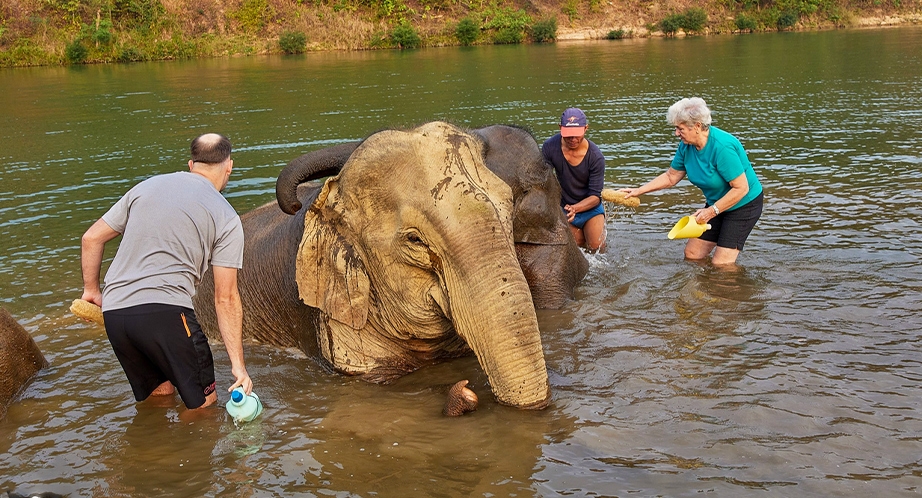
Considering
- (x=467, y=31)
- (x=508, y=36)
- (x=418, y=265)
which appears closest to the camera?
(x=418, y=265)

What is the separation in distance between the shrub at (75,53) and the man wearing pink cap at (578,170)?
44554 mm

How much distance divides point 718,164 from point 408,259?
3.97 metres

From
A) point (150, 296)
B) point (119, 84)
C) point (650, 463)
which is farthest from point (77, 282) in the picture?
point (119, 84)

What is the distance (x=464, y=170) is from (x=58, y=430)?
3128 mm

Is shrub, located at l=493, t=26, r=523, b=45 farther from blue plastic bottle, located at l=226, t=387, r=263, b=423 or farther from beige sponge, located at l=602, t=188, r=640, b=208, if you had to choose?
blue plastic bottle, located at l=226, t=387, r=263, b=423

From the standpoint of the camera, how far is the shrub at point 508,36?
173ft

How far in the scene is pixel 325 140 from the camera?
1767cm

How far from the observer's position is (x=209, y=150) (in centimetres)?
508

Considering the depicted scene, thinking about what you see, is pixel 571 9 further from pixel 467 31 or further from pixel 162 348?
pixel 162 348

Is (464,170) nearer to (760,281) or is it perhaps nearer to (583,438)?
(583,438)

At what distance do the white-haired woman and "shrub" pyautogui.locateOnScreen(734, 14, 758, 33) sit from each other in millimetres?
52379

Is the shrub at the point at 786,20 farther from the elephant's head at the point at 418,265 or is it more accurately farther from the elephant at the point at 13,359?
the elephant at the point at 13,359

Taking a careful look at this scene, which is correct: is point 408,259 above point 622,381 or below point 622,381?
above

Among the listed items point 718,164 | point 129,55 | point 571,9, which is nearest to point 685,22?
point 571,9
